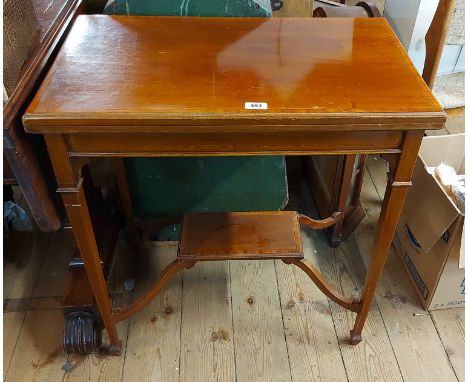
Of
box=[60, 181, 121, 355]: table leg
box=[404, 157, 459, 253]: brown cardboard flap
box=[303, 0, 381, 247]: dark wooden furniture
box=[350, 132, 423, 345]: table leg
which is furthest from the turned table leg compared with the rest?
box=[404, 157, 459, 253]: brown cardboard flap

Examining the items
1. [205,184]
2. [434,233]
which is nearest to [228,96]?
[205,184]

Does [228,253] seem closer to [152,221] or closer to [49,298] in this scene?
[152,221]

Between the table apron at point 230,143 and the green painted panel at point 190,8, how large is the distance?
1.70ft

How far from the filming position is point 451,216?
4.11 ft

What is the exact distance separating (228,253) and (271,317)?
13.0 inches

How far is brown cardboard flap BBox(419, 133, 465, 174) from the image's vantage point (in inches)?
58.9

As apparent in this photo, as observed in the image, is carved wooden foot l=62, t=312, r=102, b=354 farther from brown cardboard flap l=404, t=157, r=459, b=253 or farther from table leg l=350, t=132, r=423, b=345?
brown cardboard flap l=404, t=157, r=459, b=253

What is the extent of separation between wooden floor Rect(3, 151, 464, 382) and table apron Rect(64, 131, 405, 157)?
0.69 meters

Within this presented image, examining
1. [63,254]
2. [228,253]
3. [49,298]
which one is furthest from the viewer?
[63,254]

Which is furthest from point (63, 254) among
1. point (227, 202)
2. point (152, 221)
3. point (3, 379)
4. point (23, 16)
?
point (23, 16)

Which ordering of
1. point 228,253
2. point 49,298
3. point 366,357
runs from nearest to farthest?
point 228,253 < point 366,357 < point 49,298

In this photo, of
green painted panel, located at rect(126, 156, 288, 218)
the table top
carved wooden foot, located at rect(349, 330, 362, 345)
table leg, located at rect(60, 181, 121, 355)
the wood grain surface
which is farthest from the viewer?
green painted panel, located at rect(126, 156, 288, 218)

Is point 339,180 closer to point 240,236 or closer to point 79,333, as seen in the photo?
point 240,236

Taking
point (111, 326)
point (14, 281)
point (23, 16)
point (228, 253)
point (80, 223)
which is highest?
point (23, 16)
